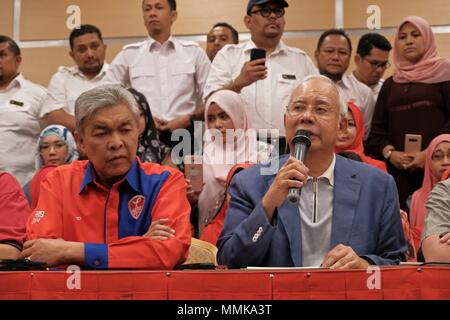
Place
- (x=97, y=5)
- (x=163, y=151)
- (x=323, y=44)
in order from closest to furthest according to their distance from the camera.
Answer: (x=163, y=151)
(x=323, y=44)
(x=97, y=5)

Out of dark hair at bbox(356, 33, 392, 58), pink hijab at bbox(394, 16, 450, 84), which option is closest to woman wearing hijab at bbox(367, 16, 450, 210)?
pink hijab at bbox(394, 16, 450, 84)

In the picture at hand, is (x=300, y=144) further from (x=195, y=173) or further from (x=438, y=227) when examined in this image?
(x=195, y=173)

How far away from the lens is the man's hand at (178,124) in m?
4.68

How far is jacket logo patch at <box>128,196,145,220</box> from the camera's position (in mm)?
2602

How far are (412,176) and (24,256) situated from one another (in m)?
2.68

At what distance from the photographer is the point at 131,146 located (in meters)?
2.63

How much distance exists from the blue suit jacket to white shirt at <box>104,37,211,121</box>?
251 cm

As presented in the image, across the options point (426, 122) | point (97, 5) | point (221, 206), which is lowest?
point (221, 206)

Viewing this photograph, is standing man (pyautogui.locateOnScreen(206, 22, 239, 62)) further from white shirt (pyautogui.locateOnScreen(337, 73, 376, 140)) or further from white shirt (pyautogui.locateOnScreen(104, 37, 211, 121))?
white shirt (pyautogui.locateOnScreen(337, 73, 376, 140))

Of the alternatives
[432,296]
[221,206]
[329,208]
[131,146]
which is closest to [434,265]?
[432,296]

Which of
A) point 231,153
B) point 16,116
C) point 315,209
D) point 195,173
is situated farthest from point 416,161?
point 16,116

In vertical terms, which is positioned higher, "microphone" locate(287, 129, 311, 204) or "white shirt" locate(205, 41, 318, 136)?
"white shirt" locate(205, 41, 318, 136)

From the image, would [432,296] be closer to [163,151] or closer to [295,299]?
[295,299]

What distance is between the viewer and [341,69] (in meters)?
4.97
